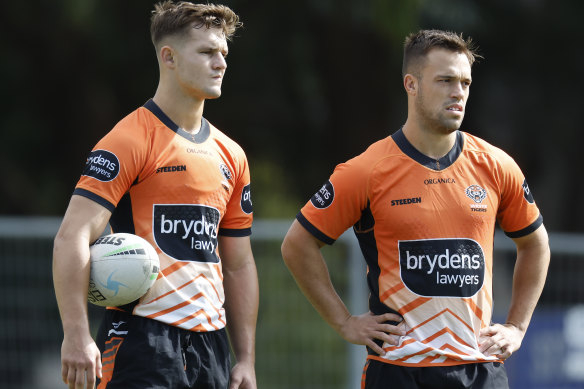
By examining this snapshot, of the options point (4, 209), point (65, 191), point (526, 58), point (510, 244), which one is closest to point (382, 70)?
point (526, 58)

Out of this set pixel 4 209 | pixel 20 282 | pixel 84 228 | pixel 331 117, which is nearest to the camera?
pixel 84 228

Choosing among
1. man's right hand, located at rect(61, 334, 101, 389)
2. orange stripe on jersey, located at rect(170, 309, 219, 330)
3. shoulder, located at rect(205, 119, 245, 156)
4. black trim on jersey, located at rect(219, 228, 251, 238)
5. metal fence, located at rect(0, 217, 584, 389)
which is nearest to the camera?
man's right hand, located at rect(61, 334, 101, 389)

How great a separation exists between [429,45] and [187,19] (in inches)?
47.5

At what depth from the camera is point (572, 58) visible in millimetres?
13039

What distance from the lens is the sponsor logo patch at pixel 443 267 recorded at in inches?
181

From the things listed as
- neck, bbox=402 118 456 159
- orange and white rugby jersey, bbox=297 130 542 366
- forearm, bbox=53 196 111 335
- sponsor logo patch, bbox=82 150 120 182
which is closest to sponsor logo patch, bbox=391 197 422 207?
orange and white rugby jersey, bbox=297 130 542 366

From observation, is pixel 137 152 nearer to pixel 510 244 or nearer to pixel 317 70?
pixel 510 244

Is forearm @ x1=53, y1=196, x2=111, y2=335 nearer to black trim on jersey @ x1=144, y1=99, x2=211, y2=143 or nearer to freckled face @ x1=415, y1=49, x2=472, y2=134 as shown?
black trim on jersey @ x1=144, y1=99, x2=211, y2=143

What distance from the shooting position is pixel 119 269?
169 inches

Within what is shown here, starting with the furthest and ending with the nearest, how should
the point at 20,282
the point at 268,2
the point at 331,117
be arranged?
1. the point at 331,117
2. the point at 268,2
3. the point at 20,282

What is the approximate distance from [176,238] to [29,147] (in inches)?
353

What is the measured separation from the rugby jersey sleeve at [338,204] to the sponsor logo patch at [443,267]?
1.10ft

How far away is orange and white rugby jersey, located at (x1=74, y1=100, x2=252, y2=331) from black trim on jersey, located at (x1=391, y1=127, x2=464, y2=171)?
2.99ft

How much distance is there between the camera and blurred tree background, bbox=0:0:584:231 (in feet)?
38.9
